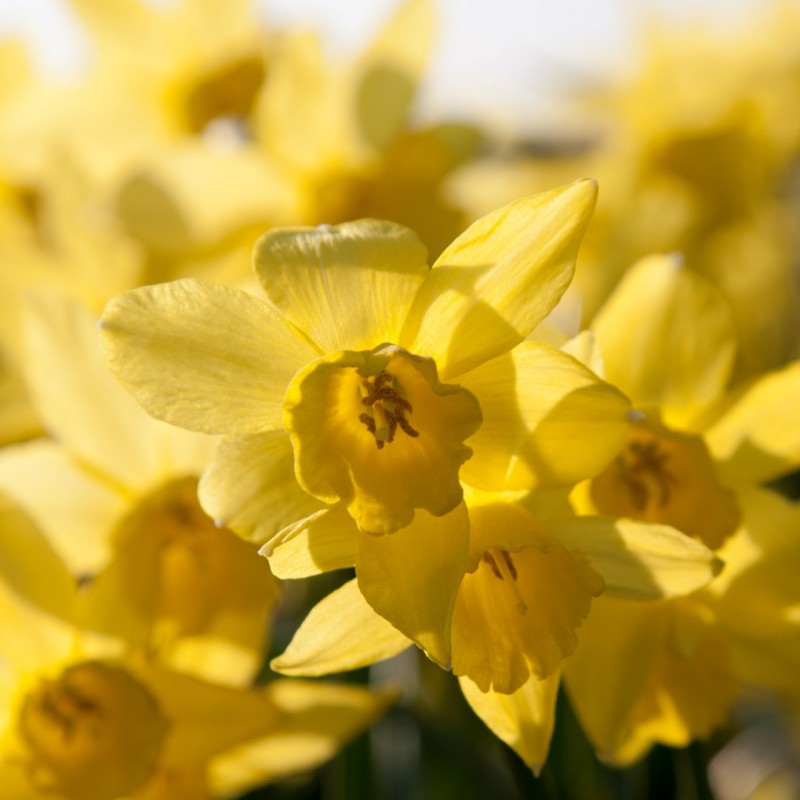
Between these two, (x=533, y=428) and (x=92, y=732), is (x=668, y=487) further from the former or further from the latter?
(x=92, y=732)

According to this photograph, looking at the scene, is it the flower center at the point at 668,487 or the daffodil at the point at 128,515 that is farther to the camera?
the daffodil at the point at 128,515

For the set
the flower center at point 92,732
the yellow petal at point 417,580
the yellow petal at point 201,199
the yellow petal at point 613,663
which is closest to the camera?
the yellow petal at point 417,580

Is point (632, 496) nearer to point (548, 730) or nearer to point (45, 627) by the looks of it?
point (548, 730)

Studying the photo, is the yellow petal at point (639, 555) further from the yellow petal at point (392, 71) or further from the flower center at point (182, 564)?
→ the yellow petal at point (392, 71)

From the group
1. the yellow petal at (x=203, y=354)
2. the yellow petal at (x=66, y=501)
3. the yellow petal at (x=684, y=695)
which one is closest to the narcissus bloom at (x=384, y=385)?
the yellow petal at (x=203, y=354)

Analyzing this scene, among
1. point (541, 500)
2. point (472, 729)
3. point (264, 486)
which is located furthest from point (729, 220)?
point (264, 486)

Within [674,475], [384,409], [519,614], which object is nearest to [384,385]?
[384,409]
